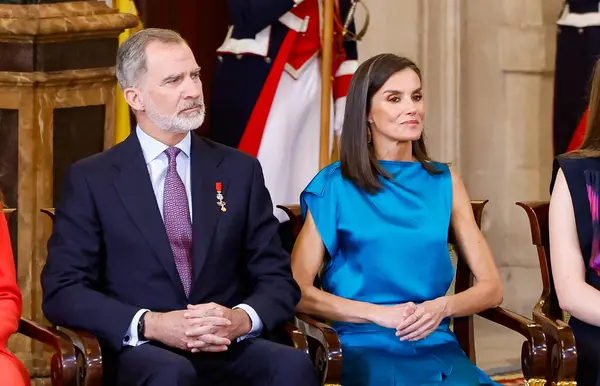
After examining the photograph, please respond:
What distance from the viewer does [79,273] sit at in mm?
4004

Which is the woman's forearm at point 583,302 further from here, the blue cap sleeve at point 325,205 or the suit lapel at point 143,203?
the suit lapel at point 143,203

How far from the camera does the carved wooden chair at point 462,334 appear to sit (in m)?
3.96

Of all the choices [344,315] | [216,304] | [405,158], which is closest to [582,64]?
[405,158]

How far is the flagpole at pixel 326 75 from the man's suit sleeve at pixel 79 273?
1.83m

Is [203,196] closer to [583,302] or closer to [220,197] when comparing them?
[220,197]

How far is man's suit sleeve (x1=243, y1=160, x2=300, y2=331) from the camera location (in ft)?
13.5

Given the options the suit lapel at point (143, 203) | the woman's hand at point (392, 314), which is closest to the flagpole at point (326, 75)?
the woman's hand at point (392, 314)

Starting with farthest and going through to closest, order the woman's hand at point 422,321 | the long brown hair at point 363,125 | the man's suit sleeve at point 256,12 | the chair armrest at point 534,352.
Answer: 1. the man's suit sleeve at point 256,12
2. the long brown hair at point 363,125
3. the woman's hand at point 422,321
4. the chair armrest at point 534,352

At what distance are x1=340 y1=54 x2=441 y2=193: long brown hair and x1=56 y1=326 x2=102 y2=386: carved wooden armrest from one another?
1096 millimetres

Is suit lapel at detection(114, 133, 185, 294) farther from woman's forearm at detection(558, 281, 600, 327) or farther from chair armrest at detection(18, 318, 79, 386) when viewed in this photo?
woman's forearm at detection(558, 281, 600, 327)

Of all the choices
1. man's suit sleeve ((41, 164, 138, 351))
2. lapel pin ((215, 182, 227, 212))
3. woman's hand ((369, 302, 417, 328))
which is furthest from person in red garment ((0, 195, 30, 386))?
woman's hand ((369, 302, 417, 328))

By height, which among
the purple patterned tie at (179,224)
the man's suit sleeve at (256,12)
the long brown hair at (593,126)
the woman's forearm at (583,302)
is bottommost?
the woman's forearm at (583,302)

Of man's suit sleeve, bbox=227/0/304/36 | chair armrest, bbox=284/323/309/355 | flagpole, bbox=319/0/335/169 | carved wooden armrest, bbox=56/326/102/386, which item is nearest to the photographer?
carved wooden armrest, bbox=56/326/102/386

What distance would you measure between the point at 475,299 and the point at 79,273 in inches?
49.4
